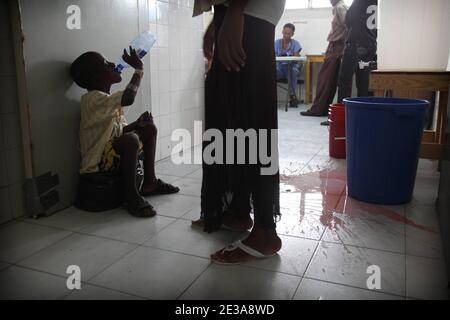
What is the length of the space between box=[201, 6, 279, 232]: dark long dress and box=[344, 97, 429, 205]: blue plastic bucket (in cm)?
68

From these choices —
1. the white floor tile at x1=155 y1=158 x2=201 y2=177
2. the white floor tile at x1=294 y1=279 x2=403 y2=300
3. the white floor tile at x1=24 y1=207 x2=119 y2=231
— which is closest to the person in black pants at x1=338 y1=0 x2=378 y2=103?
the white floor tile at x1=155 y1=158 x2=201 y2=177

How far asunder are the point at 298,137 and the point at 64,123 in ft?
7.29

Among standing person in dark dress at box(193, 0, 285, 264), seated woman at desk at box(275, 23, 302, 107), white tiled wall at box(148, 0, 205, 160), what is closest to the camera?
standing person in dark dress at box(193, 0, 285, 264)

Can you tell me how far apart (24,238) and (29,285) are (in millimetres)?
382

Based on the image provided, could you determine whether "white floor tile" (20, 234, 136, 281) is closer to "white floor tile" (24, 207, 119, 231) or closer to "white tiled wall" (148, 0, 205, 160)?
"white floor tile" (24, 207, 119, 231)

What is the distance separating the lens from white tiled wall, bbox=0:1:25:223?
157cm

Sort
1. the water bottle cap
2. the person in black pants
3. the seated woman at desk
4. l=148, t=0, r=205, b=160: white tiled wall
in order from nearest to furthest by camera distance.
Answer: the water bottle cap → l=148, t=0, r=205, b=160: white tiled wall → the person in black pants → the seated woman at desk

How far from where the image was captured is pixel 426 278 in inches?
49.1

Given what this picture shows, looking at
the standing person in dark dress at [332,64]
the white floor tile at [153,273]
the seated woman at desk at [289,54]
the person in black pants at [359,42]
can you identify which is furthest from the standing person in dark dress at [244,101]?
the seated woman at desk at [289,54]

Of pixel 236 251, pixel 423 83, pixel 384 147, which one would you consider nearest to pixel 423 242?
pixel 384 147

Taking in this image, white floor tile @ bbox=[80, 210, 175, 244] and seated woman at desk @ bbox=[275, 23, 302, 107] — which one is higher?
seated woman at desk @ bbox=[275, 23, 302, 107]

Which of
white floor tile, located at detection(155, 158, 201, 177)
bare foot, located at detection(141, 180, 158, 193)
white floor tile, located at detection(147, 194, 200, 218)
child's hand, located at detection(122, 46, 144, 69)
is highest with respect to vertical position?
child's hand, located at detection(122, 46, 144, 69)
